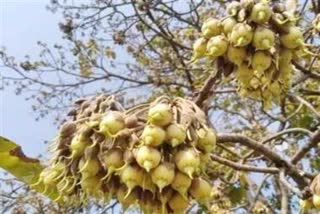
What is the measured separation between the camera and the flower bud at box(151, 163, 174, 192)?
1184mm

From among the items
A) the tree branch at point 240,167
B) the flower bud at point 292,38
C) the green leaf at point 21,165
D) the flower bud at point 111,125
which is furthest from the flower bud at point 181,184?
the tree branch at point 240,167

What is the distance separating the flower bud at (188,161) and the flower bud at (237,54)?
0.32 metres

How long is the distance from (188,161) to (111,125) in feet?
0.46

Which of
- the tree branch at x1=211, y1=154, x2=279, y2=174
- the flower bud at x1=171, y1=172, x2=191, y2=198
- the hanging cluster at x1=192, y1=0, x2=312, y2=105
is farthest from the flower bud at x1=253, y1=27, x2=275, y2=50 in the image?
the tree branch at x1=211, y1=154, x2=279, y2=174

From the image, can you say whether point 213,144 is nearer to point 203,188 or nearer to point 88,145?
point 203,188

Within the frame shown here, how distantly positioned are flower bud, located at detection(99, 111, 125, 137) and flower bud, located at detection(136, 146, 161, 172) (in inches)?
2.5

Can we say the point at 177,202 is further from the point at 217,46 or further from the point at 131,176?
the point at 217,46

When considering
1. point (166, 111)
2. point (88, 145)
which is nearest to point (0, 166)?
point (88, 145)

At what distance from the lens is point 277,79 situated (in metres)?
1.59

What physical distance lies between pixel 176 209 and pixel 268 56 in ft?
1.35

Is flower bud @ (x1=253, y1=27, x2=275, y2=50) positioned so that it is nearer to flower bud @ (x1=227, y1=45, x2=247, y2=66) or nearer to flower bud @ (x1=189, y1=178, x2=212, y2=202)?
flower bud @ (x1=227, y1=45, x2=247, y2=66)

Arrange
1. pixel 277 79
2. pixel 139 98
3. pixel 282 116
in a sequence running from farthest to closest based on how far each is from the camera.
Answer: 1. pixel 139 98
2. pixel 282 116
3. pixel 277 79

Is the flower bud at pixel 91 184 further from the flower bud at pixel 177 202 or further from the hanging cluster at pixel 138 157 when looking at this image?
the flower bud at pixel 177 202

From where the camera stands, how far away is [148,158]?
3.90 ft
